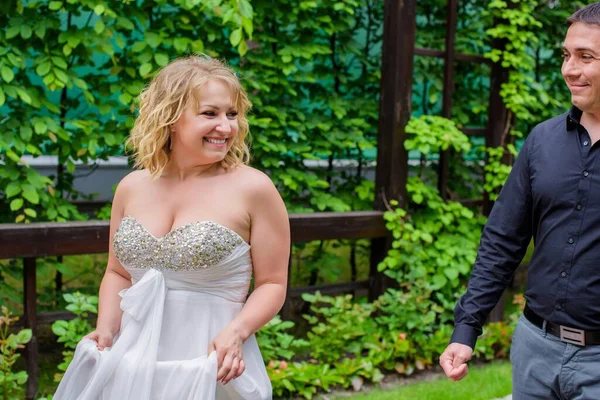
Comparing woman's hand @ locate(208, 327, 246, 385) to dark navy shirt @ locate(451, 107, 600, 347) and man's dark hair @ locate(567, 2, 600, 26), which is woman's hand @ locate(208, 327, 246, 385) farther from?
man's dark hair @ locate(567, 2, 600, 26)

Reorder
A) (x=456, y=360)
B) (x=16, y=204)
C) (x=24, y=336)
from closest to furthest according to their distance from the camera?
(x=456, y=360) → (x=24, y=336) → (x=16, y=204)

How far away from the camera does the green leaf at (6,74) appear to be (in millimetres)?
4613

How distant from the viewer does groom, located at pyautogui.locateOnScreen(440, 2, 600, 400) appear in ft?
8.80

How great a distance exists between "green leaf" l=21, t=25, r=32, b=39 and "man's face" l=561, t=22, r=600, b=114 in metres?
3.18

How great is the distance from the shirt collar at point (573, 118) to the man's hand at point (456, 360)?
840 millimetres

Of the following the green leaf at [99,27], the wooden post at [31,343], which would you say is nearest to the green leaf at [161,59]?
the green leaf at [99,27]

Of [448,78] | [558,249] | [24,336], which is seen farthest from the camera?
[448,78]

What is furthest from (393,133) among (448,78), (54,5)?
(54,5)

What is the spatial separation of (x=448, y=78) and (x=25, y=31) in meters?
3.10

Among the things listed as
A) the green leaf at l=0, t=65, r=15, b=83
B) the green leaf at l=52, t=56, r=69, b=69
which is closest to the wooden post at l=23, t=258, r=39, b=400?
the green leaf at l=0, t=65, r=15, b=83

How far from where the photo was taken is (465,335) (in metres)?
2.94

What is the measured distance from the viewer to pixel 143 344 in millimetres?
2598

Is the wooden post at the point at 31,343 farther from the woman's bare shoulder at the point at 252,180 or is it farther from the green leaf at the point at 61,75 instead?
the woman's bare shoulder at the point at 252,180

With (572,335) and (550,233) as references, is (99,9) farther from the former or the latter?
(572,335)
